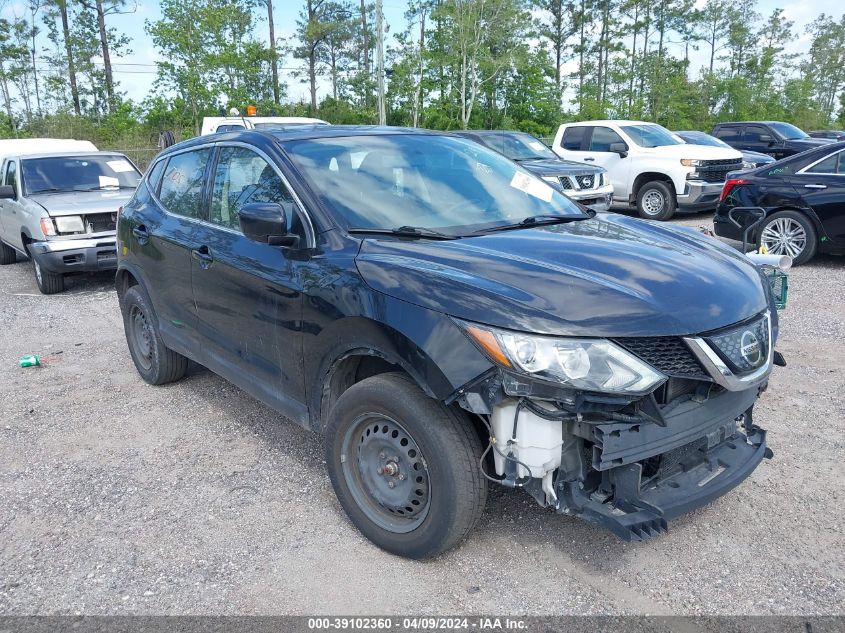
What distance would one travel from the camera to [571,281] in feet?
8.84

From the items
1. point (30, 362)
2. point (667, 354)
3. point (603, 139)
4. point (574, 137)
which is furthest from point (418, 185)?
point (574, 137)

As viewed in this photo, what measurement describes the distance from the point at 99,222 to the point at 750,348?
843 centimetres

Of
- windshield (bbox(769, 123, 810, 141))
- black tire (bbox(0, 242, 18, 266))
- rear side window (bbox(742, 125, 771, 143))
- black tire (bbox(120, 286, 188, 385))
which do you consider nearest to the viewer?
black tire (bbox(120, 286, 188, 385))

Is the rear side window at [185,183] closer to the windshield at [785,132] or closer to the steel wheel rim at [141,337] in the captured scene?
the steel wheel rim at [141,337]

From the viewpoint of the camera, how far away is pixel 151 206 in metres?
4.94

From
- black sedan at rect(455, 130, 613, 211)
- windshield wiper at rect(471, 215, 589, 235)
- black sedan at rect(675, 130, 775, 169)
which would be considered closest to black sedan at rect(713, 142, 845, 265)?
black sedan at rect(455, 130, 613, 211)

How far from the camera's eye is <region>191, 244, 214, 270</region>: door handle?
403cm

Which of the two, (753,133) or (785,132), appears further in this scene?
(753,133)

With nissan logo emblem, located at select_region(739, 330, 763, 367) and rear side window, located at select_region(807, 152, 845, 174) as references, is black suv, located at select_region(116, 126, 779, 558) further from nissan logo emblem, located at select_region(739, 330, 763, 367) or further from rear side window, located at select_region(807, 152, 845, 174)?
rear side window, located at select_region(807, 152, 845, 174)

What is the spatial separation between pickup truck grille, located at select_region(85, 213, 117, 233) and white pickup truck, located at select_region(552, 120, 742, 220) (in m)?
9.57

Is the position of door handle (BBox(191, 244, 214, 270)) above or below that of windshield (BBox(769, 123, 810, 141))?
below

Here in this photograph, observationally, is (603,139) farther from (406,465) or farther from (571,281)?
(406,465)

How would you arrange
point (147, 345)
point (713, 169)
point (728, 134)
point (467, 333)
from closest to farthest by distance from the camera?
point (467, 333), point (147, 345), point (713, 169), point (728, 134)

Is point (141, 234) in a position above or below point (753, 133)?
below
